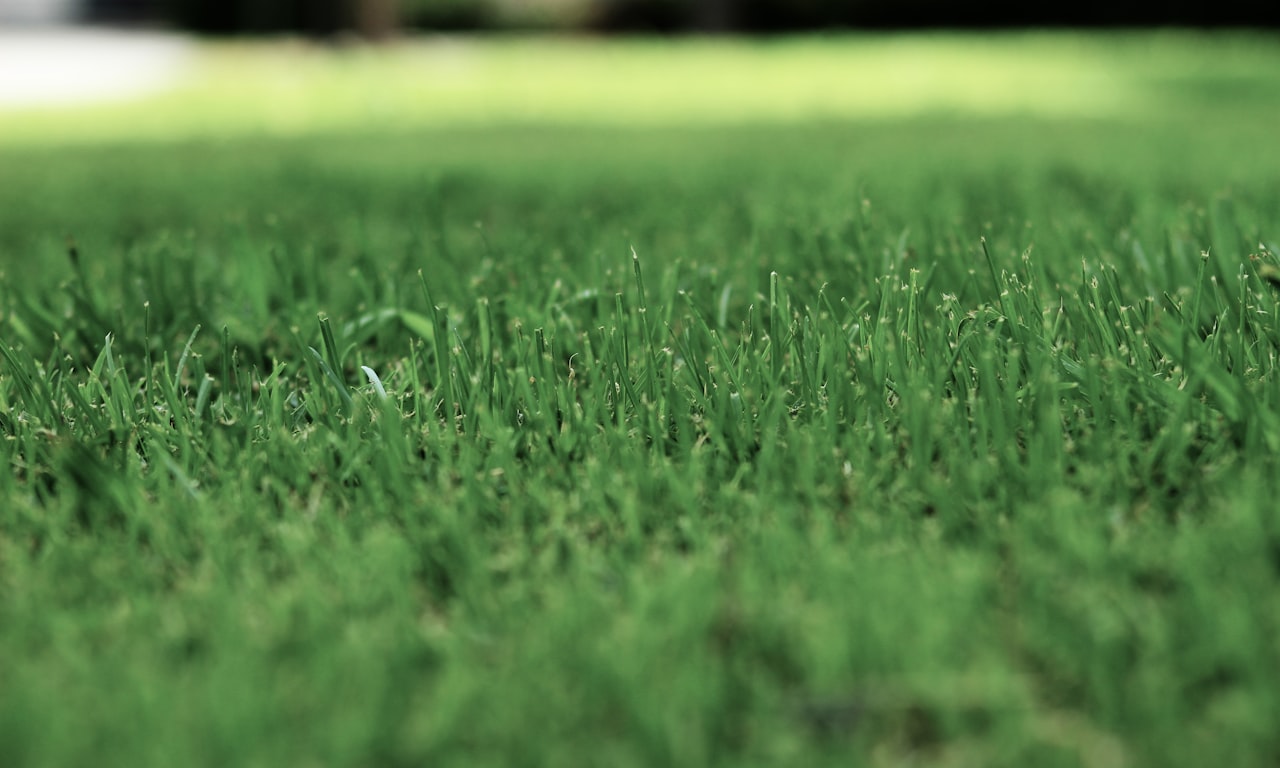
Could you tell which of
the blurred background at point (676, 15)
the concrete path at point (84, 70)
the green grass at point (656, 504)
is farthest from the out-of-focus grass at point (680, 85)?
the green grass at point (656, 504)

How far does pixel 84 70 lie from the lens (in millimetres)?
13625

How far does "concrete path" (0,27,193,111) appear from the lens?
32.3 feet

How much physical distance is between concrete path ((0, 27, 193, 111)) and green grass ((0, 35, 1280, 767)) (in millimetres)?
7819

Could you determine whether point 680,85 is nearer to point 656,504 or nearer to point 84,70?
point 84,70

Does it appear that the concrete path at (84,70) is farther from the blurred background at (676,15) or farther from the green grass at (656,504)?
the green grass at (656,504)

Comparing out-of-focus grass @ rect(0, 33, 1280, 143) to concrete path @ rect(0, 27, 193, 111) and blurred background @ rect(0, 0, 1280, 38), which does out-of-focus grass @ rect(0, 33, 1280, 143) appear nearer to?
concrete path @ rect(0, 27, 193, 111)

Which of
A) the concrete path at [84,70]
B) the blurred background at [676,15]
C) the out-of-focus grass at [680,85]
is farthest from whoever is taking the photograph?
the blurred background at [676,15]

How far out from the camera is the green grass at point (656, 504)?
3.38ft

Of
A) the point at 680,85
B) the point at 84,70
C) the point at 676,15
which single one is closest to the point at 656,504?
the point at 680,85

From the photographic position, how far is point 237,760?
985 mm

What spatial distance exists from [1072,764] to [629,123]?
595cm

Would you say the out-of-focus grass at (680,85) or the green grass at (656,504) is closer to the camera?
the green grass at (656,504)

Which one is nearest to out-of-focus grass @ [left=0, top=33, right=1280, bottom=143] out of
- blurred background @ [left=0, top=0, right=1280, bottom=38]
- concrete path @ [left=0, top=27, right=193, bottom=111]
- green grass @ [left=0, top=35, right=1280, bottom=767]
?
concrete path @ [left=0, top=27, right=193, bottom=111]

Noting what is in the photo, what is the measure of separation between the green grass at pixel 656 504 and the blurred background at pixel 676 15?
40.6ft
